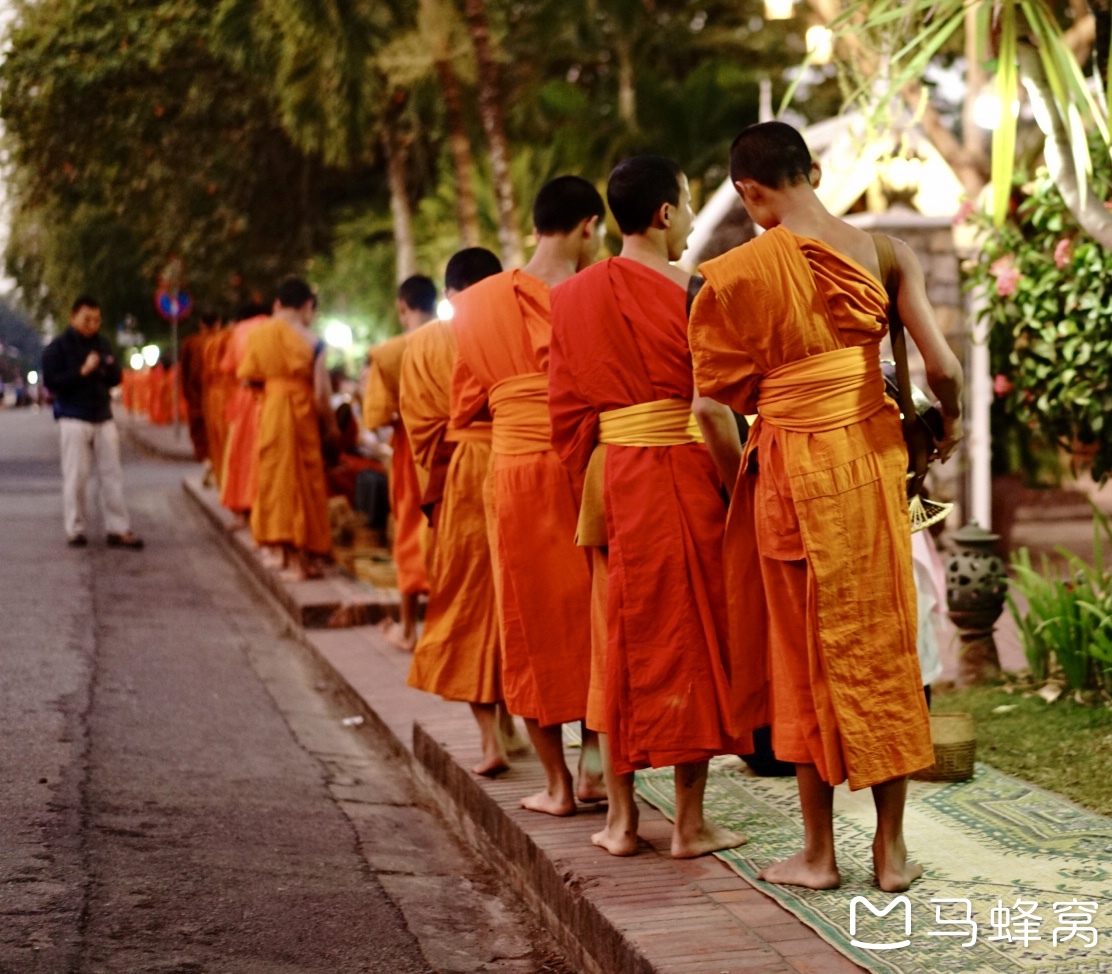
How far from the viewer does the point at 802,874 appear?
14.6 feet

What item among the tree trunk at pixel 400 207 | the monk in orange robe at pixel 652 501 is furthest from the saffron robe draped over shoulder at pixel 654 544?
the tree trunk at pixel 400 207

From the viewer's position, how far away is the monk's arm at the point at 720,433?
15.0 ft

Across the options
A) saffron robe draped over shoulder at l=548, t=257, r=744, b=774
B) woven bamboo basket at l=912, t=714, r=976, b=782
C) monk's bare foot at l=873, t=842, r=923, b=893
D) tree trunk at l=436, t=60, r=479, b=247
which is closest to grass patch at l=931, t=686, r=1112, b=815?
woven bamboo basket at l=912, t=714, r=976, b=782

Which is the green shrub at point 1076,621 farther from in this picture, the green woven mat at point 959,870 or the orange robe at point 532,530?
the orange robe at point 532,530

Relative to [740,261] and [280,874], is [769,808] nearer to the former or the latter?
[280,874]

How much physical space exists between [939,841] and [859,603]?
1005 mm

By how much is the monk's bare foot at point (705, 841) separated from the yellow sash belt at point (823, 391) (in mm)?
1224

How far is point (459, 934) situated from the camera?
5020 millimetres

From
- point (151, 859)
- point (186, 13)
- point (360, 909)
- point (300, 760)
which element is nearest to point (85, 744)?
point (300, 760)

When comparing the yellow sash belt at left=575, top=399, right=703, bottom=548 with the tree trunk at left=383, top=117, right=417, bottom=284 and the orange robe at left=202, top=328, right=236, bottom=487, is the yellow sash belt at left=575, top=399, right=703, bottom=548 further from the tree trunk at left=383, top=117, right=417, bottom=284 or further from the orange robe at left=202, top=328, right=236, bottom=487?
the tree trunk at left=383, top=117, right=417, bottom=284

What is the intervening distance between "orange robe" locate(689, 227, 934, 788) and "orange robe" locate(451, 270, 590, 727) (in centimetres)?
98

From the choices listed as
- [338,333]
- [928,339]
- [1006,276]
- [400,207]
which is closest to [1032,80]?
[1006,276]

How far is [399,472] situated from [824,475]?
15.8 ft

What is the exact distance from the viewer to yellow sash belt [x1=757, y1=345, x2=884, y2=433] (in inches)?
170
